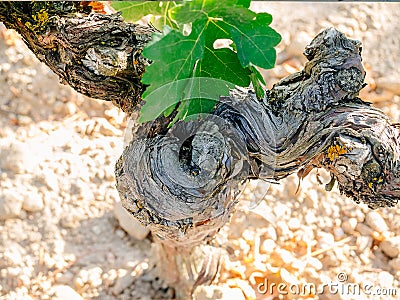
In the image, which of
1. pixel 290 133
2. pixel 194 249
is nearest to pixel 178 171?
pixel 290 133

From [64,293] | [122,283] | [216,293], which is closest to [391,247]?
[216,293]

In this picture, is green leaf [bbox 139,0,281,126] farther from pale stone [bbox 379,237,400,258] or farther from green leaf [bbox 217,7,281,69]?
pale stone [bbox 379,237,400,258]

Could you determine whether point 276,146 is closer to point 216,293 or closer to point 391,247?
point 216,293

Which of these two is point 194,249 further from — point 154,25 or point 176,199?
point 154,25

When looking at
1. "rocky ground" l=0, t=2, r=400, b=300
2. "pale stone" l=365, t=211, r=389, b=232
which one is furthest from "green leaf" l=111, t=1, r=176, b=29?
"pale stone" l=365, t=211, r=389, b=232

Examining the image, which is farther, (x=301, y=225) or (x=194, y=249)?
(x=301, y=225)

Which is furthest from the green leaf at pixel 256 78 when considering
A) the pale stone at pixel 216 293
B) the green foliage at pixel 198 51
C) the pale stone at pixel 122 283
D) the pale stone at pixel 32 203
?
the pale stone at pixel 32 203
